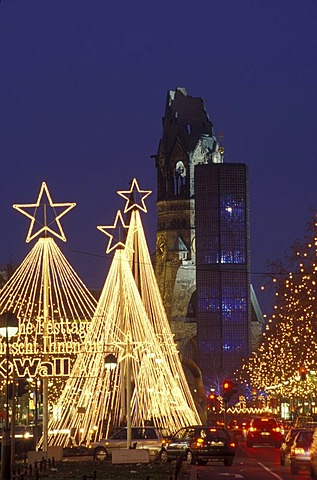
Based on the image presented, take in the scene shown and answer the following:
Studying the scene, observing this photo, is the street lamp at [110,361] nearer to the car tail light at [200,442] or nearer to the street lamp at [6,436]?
the car tail light at [200,442]

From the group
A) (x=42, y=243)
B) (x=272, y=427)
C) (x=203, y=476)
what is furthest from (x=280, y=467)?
(x=272, y=427)

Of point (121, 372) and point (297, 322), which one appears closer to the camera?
point (121, 372)

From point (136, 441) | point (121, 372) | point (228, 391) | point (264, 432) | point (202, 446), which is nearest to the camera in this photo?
point (202, 446)

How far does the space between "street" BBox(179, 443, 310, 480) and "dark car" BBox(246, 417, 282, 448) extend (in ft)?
35.6

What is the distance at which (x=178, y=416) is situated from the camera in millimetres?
65375

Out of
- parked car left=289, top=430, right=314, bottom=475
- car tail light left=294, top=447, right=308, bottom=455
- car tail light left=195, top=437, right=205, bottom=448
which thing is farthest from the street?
car tail light left=195, top=437, right=205, bottom=448

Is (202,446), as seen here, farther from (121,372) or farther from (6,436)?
(6,436)

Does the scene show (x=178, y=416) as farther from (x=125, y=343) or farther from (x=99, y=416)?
(x=125, y=343)

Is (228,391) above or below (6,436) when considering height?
above

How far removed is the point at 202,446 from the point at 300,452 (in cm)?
831

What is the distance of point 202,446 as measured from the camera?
5278 cm

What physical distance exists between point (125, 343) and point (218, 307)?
137306 millimetres

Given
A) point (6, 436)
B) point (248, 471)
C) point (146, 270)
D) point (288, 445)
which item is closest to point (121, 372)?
point (146, 270)

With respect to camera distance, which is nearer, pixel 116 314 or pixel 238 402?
pixel 116 314
